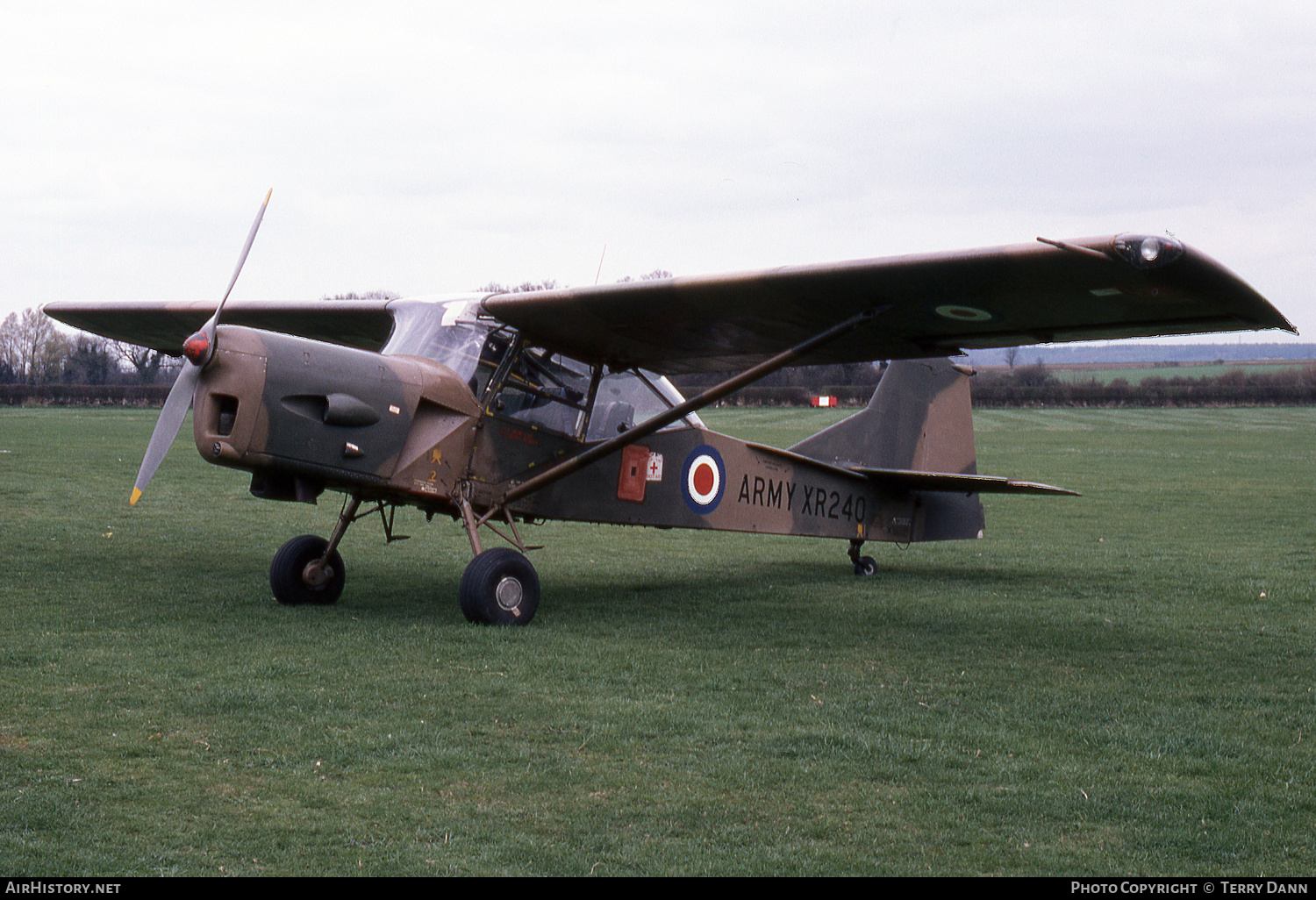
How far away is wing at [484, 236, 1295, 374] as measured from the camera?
658 centimetres

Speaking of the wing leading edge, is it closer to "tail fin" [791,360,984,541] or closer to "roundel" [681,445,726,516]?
"roundel" [681,445,726,516]

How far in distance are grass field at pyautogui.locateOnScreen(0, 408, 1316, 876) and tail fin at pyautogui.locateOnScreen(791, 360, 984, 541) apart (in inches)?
25.5

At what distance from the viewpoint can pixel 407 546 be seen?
13812 mm

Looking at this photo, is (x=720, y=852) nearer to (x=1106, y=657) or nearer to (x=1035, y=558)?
(x=1106, y=657)

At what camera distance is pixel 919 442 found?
12.8 m

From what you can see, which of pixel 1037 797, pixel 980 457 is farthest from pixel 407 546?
pixel 980 457

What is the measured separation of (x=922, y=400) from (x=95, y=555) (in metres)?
9.16

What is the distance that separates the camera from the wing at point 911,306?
21.6ft

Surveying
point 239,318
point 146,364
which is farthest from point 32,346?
point 239,318

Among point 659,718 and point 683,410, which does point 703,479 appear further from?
point 659,718

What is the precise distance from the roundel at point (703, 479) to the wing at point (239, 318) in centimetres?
323

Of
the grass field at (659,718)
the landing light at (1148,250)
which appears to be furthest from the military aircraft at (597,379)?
the grass field at (659,718)

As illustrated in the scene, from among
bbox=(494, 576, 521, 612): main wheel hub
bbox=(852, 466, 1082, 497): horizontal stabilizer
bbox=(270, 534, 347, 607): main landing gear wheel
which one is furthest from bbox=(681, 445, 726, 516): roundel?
bbox=(270, 534, 347, 607): main landing gear wheel

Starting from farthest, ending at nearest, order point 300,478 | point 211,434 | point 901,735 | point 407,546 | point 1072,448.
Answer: point 1072,448 < point 407,546 < point 300,478 < point 211,434 < point 901,735
